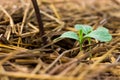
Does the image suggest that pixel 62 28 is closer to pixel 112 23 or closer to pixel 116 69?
pixel 112 23

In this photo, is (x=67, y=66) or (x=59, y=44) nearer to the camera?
(x=67, y=66)

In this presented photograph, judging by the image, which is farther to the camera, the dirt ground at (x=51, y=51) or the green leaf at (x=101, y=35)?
the green leaf at (x=101, y=35)

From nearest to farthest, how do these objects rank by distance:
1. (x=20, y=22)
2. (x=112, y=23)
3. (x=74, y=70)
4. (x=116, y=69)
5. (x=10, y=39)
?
(x=74, y=70) → (x=116, y=69) → (x=10, y=39) → (x=20, y=22) → (x=112, y=23)

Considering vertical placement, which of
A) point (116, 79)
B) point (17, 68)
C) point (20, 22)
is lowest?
point (116, 79)

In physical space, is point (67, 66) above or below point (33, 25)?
below

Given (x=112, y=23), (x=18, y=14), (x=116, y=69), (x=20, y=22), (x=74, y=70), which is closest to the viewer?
(x=74, y=70)

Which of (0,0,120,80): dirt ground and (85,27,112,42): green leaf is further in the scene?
(85,27,112,42): green leaf

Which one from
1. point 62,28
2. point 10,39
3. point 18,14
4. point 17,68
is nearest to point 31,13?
point 18,14

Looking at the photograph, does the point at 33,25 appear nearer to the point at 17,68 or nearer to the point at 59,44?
the point at 59,44
